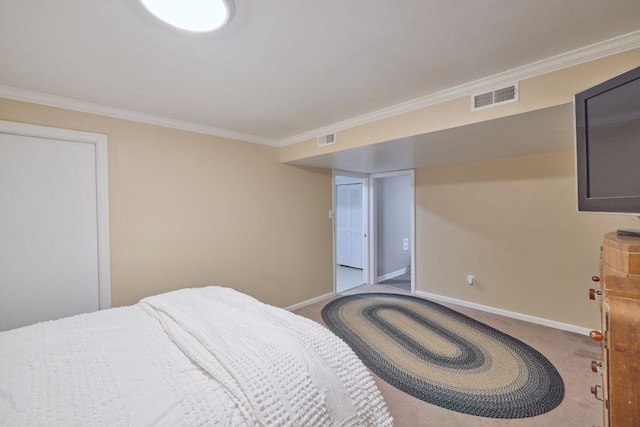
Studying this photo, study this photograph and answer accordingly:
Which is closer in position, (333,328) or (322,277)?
(333,328)

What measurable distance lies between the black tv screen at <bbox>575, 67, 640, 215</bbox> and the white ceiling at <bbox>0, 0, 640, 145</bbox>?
0.41 meters

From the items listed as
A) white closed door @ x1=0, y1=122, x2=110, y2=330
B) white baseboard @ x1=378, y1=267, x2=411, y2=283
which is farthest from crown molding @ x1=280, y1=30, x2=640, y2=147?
white baseboard @ x1=378, y1=267, x2=411, y2=283

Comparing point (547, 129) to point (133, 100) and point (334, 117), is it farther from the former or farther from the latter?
point (133, 100)

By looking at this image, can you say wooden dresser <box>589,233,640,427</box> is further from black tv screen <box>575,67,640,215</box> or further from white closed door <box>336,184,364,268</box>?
white closed door <box>336,184,364,268</box>

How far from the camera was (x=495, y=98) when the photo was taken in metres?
1.80

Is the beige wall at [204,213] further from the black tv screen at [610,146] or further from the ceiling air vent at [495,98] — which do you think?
the black tv screen at [610,146]

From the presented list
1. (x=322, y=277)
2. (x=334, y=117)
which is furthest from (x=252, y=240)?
(x=334, y=117)

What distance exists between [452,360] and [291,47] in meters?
2.68

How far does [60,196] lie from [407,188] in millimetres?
4982

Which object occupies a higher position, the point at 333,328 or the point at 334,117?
the point at 334,117

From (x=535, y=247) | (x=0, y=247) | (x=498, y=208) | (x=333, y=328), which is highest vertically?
(x=498, y=208)

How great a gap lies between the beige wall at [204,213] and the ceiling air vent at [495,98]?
7.43 feet

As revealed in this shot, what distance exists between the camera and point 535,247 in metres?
3.05

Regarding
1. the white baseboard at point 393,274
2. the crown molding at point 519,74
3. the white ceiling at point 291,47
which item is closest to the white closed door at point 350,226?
the white baseboard at point 393,274
